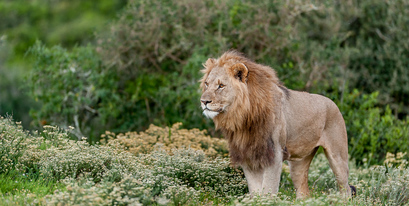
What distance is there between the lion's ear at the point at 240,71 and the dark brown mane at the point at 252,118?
11 cm

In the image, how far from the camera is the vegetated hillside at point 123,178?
15.4 feet

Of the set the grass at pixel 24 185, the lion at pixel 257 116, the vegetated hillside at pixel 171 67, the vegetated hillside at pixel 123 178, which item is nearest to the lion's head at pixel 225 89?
the lion at pixel 257 116

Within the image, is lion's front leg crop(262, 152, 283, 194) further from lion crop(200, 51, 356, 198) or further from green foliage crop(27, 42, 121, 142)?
green foliage crop(27, 42, 121, 142)

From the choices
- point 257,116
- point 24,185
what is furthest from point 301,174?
point 24,185

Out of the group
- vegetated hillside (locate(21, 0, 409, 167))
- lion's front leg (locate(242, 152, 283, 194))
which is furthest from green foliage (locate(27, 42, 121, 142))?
lion's front leg (locate(242, 152, 283, 194))

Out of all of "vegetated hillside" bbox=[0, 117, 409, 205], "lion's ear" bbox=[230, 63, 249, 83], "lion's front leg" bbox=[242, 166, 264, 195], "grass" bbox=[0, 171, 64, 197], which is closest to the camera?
"vegetated hillside" bbox=[0, 117, 409, 205]

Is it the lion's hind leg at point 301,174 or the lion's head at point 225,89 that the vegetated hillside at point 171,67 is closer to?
the lion's hind leg at point 301,174

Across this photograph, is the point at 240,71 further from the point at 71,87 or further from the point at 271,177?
the point at 71,87

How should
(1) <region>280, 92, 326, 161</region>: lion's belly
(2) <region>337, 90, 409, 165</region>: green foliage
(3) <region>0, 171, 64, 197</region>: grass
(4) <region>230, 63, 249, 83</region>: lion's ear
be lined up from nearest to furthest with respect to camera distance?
1. (3) <region>0, 171, 64, 197</region>: grass
2. (4) <region>230, 63, 249, 83</region>: lion's ear
3. (1) <region>280, 92, 326, 161</region>: lion's belly
4. (2) <region>337, 90, 409, 165</region>: green foliage

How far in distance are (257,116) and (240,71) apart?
1.79 ft

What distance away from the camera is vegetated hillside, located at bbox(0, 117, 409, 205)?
4703 millimetres

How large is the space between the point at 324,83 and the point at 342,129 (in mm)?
4202

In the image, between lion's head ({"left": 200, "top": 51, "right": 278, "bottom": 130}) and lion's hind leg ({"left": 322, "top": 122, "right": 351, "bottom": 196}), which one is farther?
lion's hind leg ({"left": 322, "top": 122, "right": 351, "bottom": 196})

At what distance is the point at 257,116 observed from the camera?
549 centimetres
